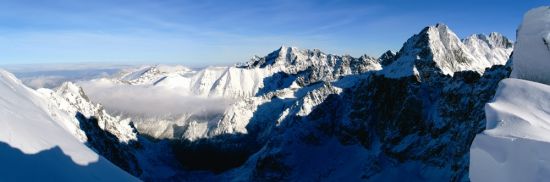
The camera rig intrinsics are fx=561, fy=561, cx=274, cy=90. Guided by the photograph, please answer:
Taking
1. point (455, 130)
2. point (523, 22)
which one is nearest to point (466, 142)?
point (455, 130)

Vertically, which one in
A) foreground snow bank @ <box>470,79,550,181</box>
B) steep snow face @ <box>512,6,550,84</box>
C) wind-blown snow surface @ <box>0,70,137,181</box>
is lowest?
wind-blown snow surface @ <box>0,70,137,181</box>

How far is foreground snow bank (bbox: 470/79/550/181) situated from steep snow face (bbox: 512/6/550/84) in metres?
2.81

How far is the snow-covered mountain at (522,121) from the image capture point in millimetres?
19328

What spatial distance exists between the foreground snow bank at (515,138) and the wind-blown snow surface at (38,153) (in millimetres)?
19619

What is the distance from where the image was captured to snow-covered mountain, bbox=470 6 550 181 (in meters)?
19.3

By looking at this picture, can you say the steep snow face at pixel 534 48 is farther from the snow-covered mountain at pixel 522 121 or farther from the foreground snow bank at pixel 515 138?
the foreground snow bank at pixel 515 138

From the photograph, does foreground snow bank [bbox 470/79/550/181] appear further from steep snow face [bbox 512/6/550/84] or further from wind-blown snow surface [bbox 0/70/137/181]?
wind-blown snow surface [bbox 0/70/137/181]

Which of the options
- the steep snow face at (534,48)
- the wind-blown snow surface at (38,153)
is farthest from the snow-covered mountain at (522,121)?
the wind-blown snow surface at (38,153)

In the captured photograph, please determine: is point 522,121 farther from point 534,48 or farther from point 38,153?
point 38,153

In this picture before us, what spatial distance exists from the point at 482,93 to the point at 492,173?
172236 mm

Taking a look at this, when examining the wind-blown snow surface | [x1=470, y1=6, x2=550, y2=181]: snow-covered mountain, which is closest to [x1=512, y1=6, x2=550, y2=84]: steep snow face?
[x1=470, y1=6, x2=550, y2=181]: snow-covered mountain

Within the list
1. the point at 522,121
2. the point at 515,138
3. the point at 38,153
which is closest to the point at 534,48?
the point at 522,121

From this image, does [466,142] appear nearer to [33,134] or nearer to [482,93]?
[482,93]

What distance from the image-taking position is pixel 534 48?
2698 centimetres
